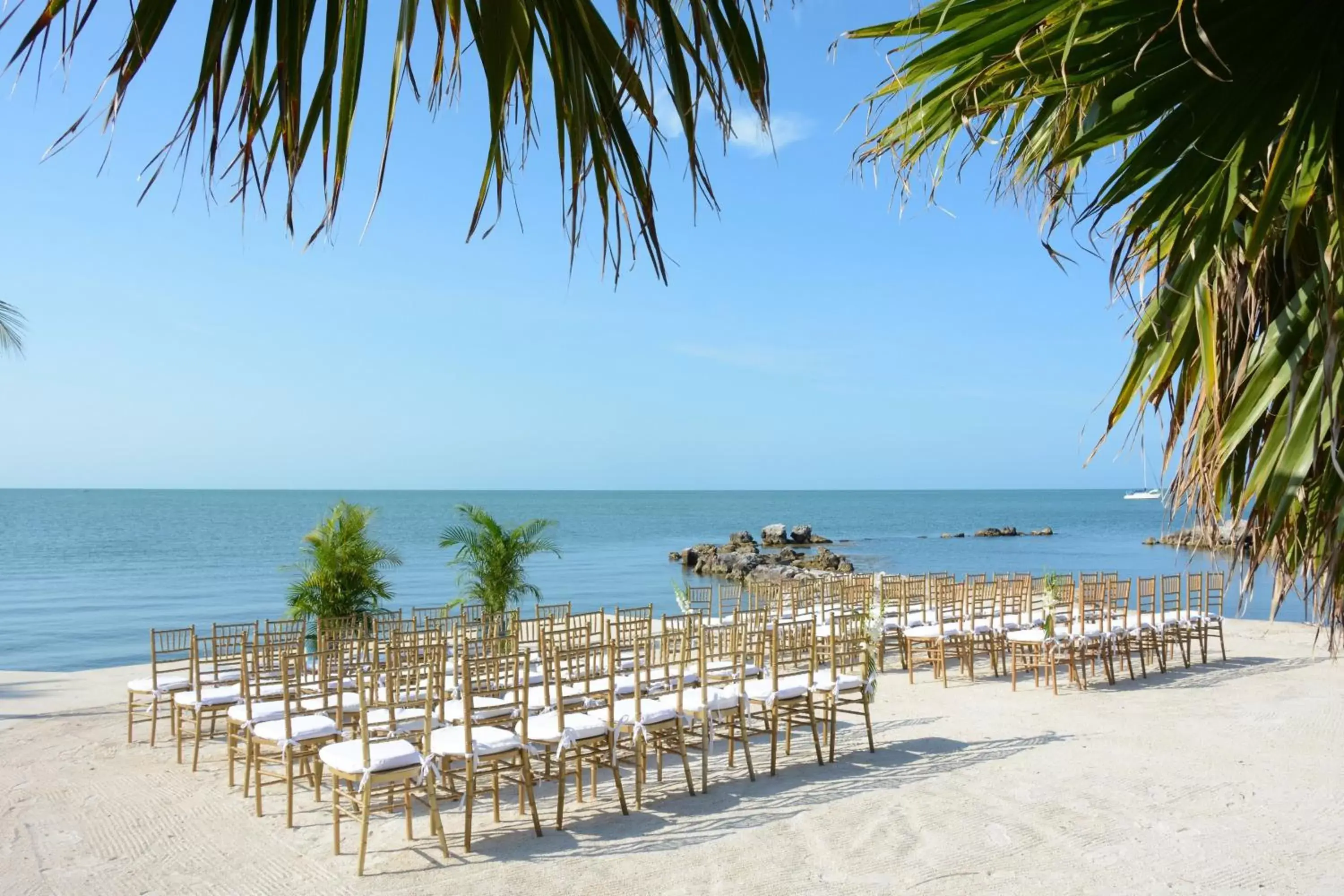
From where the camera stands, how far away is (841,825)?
650 centimetres

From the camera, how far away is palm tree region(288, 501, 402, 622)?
15.0 metres

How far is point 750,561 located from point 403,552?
68.9 feet

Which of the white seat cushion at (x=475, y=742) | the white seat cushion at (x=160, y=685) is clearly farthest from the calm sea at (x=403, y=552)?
the white seat cushion at (x=160, y=685)

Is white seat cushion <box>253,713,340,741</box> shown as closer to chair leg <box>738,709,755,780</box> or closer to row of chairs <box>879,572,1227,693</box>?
chair leg <box>738,709,755,780</box>

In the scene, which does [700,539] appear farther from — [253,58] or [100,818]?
[253,58]

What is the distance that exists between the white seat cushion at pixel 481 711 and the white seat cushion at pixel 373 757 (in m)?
1.06

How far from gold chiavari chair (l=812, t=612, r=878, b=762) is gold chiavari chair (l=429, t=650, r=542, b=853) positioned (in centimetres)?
250

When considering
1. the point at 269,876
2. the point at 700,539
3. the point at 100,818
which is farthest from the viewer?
the point at 700,539

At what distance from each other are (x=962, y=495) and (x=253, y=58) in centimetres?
19175

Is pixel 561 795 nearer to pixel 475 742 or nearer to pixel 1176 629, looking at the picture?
pixel 475 742

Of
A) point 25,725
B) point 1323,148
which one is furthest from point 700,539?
point 1323,148

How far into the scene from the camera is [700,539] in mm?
62250

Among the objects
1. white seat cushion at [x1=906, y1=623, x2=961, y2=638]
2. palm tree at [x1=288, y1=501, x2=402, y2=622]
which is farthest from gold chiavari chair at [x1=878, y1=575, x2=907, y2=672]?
palm tree at [x1=288, y1=501, x2=402, y2=622]

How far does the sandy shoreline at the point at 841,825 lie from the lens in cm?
566
